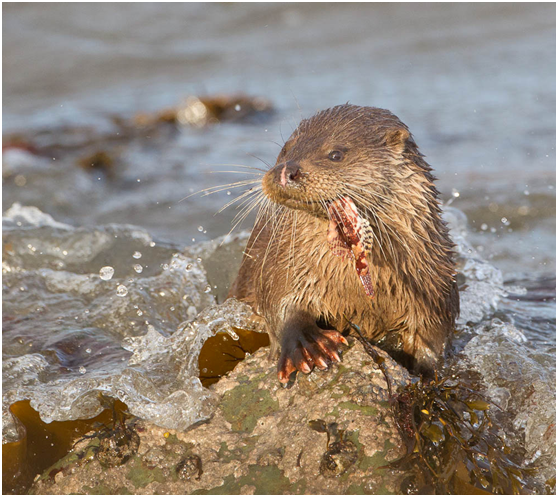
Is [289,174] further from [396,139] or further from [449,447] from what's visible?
[449,447]

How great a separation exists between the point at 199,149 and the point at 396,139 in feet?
18.4

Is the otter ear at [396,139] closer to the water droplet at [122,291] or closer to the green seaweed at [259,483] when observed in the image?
the green seaweed at [259,483]

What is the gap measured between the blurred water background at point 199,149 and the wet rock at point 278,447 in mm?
224

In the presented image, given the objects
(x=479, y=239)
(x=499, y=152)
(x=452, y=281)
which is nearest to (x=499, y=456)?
(x=452, y=281)

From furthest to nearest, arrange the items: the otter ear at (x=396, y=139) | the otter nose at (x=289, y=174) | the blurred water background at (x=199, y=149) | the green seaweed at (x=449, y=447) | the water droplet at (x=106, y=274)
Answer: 1. the water droplet at (x=106, y=274)
2. the blurred water background at (x=199, y=149)
3. the otter ear at (x=396, y=139)
4. the otter nose at (x=289, y=174)
5. the green seaweed at (x=449, y=447)

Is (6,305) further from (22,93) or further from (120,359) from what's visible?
(22,93)

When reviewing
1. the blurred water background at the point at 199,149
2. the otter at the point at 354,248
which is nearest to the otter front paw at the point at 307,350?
the otter at the point at 354,248

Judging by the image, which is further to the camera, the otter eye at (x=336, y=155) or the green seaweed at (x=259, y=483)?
the otter eye at (x=336, y=155)

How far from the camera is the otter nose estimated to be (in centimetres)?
234

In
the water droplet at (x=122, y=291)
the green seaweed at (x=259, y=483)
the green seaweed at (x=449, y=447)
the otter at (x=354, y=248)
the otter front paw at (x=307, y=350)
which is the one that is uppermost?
the otter at (x=354, y=248)

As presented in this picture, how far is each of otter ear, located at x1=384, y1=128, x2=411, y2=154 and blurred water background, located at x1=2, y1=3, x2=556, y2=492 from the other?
530mm

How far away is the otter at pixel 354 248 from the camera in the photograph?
244 centimetres

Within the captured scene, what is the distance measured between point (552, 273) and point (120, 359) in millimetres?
3065

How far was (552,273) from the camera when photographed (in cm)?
481
